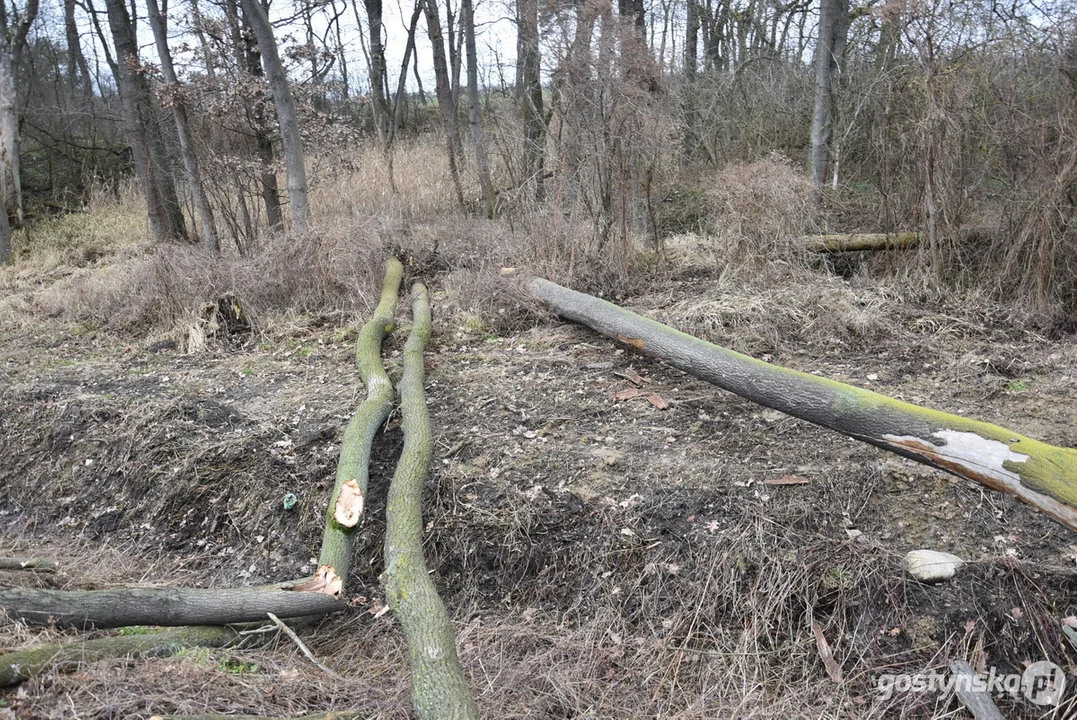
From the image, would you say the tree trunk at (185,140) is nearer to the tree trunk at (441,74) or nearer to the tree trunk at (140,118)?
the tree trunk at (140,118)

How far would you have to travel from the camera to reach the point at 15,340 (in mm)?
6719

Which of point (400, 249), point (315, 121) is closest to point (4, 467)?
point (400, 249)

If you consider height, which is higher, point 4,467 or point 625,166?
point 625,166

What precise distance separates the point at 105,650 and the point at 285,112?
6.22m

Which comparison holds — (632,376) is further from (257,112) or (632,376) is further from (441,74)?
(441,74)

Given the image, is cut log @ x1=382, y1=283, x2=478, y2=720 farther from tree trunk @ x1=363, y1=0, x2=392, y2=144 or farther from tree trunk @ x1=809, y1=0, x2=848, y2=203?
tree trunk @ x1=363, y1=0, x2=392, y2=144

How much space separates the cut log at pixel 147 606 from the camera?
2.75m

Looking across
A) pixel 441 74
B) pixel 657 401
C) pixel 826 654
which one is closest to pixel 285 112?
pixel 441 74

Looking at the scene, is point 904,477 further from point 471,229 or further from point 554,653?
point 471,229

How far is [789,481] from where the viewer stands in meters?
3.44

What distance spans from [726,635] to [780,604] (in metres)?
0.27

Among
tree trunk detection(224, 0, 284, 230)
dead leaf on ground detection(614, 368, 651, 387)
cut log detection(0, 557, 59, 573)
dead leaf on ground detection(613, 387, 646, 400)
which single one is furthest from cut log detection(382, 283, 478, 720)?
tree trunk detection(224, 0, 284, 230)

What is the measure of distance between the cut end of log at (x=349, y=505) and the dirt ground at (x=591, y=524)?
0.48 feet

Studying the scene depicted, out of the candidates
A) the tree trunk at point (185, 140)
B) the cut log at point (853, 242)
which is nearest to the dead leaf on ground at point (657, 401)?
the cut log at point (853, 242)
